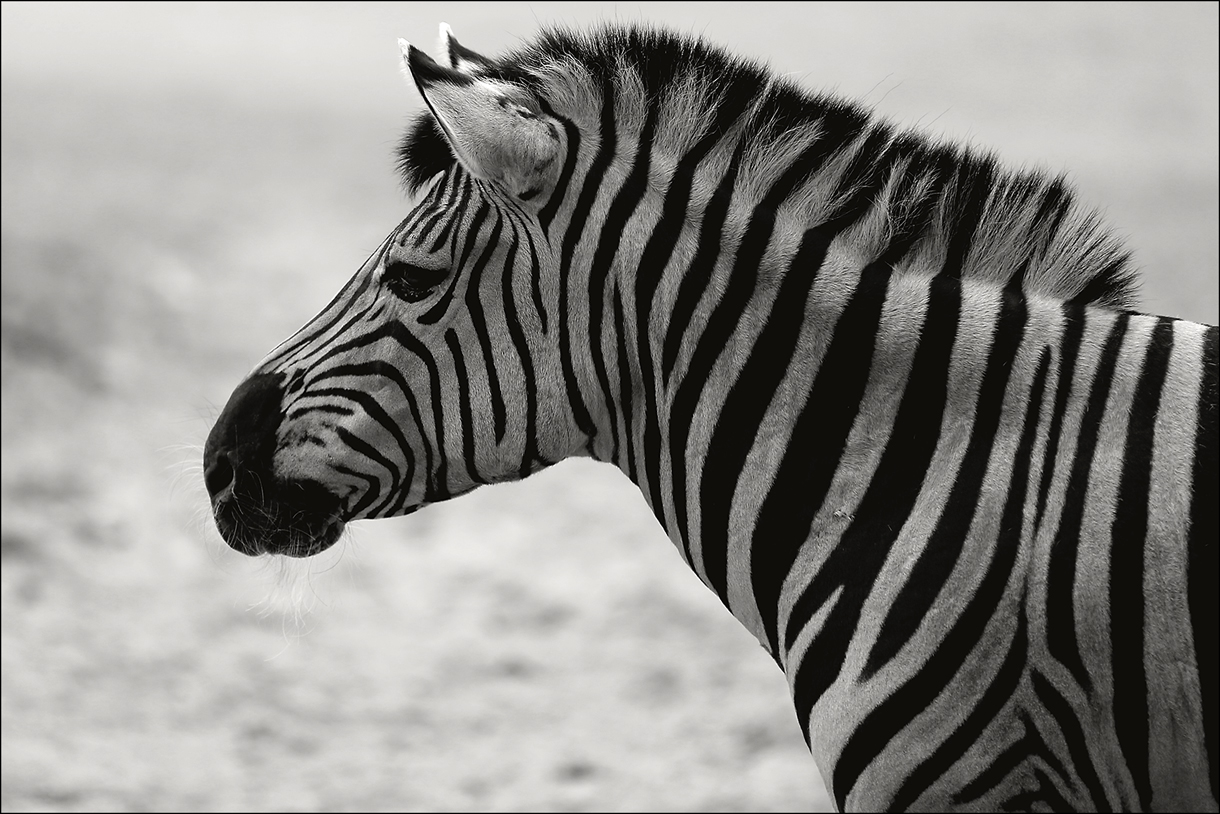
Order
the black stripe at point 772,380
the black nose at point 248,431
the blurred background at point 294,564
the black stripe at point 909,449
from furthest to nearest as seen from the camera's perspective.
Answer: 1. the blurred background at point 294,564
2. the black nose at point 248,431
3. the black stripe at point 772,380
4. the black stripe at point 909,449

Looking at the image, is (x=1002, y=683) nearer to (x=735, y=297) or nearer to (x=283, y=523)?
(x=735, y=297)

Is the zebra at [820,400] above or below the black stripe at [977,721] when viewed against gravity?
above

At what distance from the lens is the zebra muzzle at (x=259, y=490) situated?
2869 mm

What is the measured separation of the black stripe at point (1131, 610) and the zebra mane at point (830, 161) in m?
0.47

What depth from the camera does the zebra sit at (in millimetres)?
2305

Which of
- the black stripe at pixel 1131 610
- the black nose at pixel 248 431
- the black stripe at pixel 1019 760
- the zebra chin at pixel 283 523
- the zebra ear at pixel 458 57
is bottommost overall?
the black stripe at pixel 1019 760

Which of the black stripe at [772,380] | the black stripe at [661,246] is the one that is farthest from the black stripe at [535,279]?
the black stripe at [772,380]

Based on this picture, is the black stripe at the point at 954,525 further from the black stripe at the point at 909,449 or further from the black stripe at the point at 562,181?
the black stripe at the point at 562,181

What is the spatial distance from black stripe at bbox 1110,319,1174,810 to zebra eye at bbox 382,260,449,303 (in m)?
1.54

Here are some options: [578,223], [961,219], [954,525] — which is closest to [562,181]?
[578,223]

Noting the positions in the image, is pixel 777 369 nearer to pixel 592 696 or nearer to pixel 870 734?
pixel 870 734

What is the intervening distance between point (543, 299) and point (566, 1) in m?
19.4

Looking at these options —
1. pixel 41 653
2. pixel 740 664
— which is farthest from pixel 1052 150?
pixel 41 653

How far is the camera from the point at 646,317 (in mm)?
2723
